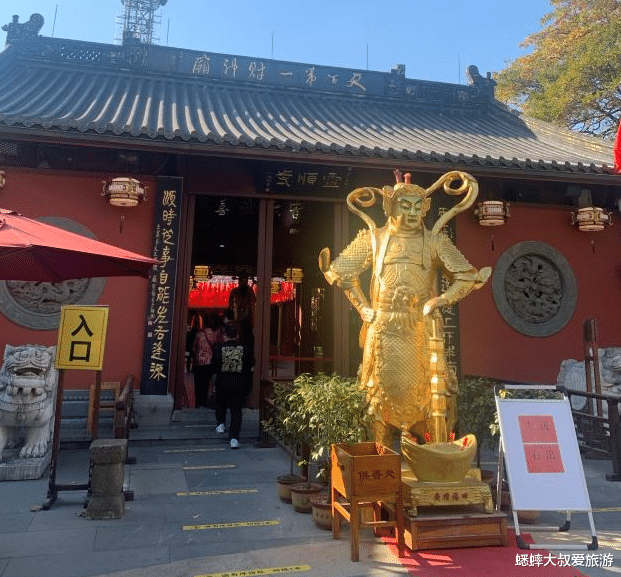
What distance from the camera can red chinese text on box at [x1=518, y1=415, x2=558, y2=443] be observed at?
3529 mm

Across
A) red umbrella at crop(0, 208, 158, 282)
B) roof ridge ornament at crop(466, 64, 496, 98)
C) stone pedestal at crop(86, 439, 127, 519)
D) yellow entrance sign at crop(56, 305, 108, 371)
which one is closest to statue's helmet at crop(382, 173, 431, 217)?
red umbrella at crop(0, 208, 158, 282)

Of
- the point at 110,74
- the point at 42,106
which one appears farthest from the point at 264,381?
the point at 110,74

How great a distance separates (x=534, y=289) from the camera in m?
8.54

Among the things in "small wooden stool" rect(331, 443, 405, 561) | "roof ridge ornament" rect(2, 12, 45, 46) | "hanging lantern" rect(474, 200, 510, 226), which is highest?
"roof ridge ornament" rect(2, 12, 45, 46)

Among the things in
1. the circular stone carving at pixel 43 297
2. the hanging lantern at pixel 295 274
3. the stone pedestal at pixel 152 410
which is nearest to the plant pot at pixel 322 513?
the stone pedestal at pixel 152 410

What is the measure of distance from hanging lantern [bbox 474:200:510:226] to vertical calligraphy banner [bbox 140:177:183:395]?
Answer: 4857mm

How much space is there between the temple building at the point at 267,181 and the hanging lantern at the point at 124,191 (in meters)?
0.03

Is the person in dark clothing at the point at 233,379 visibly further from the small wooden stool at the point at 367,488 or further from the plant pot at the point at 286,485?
the small wooden stool at the point at 367,488

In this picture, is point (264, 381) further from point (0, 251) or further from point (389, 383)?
point (0, 251)

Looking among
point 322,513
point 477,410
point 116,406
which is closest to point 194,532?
point 322,513

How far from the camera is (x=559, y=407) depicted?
364 centimetres

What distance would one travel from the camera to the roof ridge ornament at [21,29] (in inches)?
405

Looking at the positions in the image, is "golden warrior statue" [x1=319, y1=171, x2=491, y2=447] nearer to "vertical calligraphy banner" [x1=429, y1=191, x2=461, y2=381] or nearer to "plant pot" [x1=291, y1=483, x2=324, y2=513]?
"plant pot" [x1=291, y1=483, x2=324, y2=513]

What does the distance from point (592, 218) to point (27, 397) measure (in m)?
8.64
